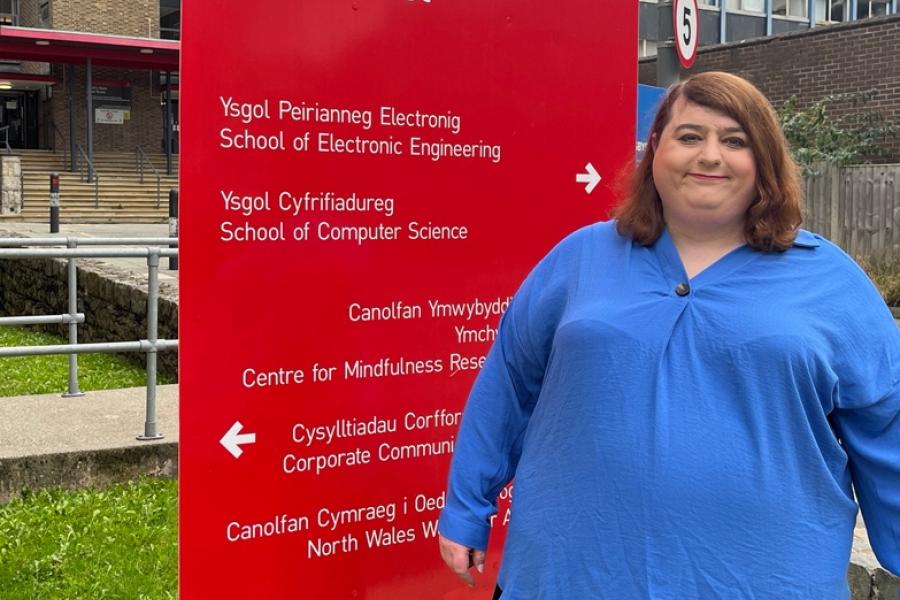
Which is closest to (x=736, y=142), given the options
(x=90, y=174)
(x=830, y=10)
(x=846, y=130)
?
(x=846, y=130)

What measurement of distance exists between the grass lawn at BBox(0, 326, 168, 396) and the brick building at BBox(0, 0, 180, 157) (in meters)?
26.4

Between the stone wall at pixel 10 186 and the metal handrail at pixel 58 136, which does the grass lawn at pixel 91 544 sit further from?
the metal handrail at pixel 58 136

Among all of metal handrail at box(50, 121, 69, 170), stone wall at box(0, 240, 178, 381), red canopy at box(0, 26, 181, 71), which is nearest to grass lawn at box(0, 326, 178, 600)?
stone wall at box(0, 240, 178, 381)

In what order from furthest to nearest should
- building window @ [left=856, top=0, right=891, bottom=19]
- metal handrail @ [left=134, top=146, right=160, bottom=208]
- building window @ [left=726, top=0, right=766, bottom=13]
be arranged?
building window @ [left=856, top=0, right=891, bottom=19] → building window @ [left=726, top=0, right=766, bottom=13] → metal handrail @ [left=134, top=146, right=160, bottom=208]

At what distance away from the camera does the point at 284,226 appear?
7.39ft

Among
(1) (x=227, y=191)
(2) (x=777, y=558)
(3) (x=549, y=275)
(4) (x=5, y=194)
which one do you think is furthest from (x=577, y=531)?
(4) (x=5, y=194)

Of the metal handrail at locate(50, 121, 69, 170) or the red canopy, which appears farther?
the metal handrail at locate(50, 121, 69, 170)

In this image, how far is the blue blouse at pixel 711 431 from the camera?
1.78 metres

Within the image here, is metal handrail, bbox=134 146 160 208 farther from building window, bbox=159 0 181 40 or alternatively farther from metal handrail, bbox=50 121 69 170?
building window, bbox=159 0 181 40

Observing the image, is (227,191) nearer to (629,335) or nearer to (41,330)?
(629,335)

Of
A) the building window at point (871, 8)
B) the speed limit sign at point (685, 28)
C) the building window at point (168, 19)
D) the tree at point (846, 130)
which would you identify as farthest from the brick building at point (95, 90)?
the speed limit sign at point (685, 28)

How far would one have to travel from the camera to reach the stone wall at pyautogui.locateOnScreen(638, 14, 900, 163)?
54.1 feet

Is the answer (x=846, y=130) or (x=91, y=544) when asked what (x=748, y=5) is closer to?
(x=846, y=130)

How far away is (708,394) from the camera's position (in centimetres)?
179
